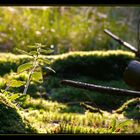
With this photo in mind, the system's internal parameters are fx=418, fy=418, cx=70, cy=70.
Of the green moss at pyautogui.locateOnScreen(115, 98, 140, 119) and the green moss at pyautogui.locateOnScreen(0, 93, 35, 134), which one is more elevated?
the green moss at pyautogui.locateOnScreen(115, 98, 140, 119)

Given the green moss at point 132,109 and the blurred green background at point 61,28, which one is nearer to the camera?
the green moss at point 132,109

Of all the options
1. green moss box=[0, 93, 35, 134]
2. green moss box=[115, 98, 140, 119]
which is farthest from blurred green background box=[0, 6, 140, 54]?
green moss box=[0, 93, 35, 134]

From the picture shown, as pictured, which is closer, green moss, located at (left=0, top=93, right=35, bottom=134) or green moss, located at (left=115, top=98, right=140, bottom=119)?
green moss, located at (left=0, top=93, right=35, bottom=134)

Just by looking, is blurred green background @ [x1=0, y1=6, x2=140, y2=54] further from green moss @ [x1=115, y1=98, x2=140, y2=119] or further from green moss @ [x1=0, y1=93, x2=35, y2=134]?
green moss @ [x1=0, y1=93, x2=35, y2=134]

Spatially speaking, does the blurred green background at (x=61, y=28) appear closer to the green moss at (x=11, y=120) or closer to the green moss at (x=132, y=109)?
the green moss at (x=132, y=109)

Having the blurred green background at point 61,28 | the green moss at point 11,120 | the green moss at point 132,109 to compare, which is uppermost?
the blurred green background at point 61,28

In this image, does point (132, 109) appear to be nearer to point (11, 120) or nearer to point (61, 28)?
point (11, 120)

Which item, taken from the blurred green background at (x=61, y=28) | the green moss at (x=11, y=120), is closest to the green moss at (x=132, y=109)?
the green moss at (x=11, y=120)

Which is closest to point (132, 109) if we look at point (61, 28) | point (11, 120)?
point (11, 120)
